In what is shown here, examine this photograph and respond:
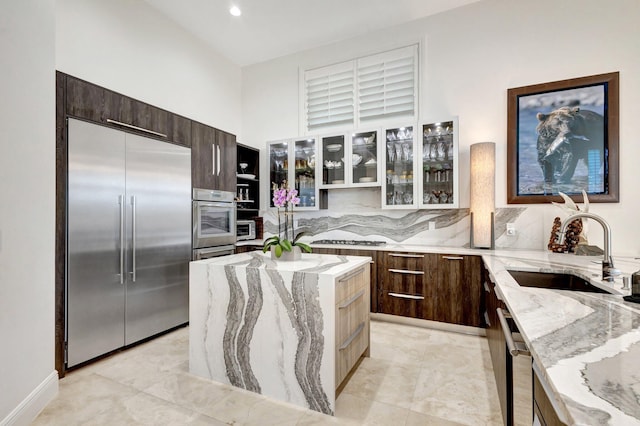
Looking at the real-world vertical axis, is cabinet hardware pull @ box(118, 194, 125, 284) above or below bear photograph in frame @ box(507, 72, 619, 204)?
below

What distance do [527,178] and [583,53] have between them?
1.34m

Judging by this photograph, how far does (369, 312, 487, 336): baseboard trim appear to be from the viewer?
3045 millimetres

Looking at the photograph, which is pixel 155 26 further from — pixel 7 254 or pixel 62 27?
pixel 7 254

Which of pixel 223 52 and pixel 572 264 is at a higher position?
pixel 223 52

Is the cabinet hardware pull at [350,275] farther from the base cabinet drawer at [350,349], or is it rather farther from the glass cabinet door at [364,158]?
the glass cabinet door at [364,158]

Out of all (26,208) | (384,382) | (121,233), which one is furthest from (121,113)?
(384,382)

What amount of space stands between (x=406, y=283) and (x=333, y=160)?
5.90 ft

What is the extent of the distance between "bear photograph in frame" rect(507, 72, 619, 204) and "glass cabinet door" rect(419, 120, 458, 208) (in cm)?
58

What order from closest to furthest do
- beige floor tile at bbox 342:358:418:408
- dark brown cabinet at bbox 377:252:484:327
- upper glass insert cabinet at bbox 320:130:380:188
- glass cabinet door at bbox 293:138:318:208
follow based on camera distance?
beige floor tile at bbox 342:358:418:408
dark brown cabinet at bbox 377:252:484:327
upper glass insert cabinet at bbox 320:130:380:188
glass cabinet door at bbox 293:138:318:208

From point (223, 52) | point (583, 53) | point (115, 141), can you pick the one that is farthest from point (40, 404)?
point (583, 53)

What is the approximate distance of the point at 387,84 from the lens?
395cm

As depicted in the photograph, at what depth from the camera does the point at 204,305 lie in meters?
2.21

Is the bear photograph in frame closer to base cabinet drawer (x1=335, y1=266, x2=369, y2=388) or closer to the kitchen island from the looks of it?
base cabinet drawer (x1=335, y1=266, x2=369, y2=388)

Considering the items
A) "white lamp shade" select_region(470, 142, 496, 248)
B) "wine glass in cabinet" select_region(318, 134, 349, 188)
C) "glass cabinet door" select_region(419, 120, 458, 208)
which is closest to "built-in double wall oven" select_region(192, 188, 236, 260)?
"wine glass in cabinet" select_region(318, 134, 349, 188)
